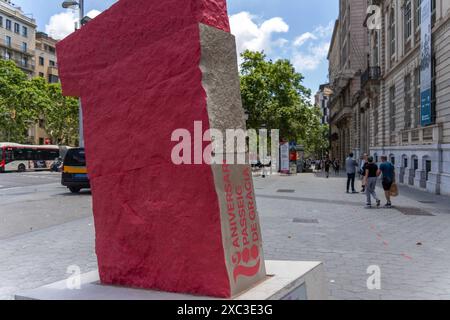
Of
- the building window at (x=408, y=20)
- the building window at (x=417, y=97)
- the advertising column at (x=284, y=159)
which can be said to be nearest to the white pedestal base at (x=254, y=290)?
the building window at (x=417, y=97)

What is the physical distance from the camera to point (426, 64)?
722 inches

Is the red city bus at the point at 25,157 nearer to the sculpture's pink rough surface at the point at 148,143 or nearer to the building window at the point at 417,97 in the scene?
the building window at the point at 417,97

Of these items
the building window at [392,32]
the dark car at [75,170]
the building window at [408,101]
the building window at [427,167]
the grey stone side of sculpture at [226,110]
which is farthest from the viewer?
the building window at [392,32]

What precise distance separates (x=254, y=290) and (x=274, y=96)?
41749 millimetres

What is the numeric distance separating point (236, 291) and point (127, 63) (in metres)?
1.84

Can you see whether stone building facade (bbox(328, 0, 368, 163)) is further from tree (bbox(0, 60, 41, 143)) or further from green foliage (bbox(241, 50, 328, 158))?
tree (bbox(0, 60, 41, 143))

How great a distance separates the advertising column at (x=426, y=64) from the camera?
18125 millimetres

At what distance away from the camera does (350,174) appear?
1744 cm

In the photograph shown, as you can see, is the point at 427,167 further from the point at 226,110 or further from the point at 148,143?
the point at 148,143

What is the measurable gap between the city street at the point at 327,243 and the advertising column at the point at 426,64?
685 cm

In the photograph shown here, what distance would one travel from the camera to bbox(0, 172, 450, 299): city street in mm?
5062
